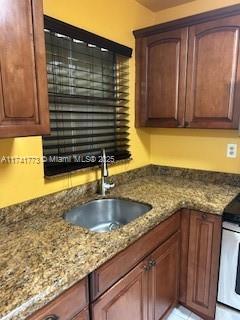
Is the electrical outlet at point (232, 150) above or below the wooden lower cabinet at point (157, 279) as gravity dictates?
above

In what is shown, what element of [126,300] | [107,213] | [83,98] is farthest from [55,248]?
[83,98]

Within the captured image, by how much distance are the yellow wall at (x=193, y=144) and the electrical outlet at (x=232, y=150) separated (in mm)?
25

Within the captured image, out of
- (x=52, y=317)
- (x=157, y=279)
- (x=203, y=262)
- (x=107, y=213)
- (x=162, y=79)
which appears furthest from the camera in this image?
(x=162, y=79)

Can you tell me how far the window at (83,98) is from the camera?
4.88 ft

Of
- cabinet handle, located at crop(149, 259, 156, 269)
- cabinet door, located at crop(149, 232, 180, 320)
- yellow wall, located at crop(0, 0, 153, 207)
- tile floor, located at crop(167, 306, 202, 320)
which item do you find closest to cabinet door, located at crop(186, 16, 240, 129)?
yellow wall, located at crop(0, 0, 153, 207)

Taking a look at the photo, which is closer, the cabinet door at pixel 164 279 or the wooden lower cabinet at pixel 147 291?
the wooden lower cabinet at pixel 147 291

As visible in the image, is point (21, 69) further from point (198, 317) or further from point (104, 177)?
point (198, 317)

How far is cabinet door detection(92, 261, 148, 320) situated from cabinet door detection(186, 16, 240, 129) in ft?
3.70

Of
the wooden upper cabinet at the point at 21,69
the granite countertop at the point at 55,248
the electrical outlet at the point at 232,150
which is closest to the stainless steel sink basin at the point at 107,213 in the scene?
the granite countertop at the point at 55,248

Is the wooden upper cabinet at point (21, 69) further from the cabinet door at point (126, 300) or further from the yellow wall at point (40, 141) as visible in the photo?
the cabinet door at point (126, 300)

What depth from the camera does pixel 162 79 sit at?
1.94 meters

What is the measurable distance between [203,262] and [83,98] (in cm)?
138

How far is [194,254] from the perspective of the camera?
1.63m

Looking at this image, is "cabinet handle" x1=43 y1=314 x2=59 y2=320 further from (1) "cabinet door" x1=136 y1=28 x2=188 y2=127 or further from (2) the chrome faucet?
(1) "cabinet door" x1=136 y1=28 x2=188 y2=127
